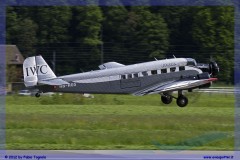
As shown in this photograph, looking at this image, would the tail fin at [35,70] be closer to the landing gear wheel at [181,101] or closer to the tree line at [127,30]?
the tree line at [127,30]

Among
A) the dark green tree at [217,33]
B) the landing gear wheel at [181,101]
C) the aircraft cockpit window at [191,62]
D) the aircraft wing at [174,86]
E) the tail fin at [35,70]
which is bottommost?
the landing gear wheel at [181,101]

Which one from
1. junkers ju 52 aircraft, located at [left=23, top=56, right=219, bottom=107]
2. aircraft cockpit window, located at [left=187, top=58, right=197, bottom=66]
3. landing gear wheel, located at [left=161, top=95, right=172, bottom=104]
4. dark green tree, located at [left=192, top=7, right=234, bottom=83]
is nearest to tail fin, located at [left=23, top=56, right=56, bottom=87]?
junkers ju 52 aircraft, located at [left=23, top=56, right=219, bottom=107]

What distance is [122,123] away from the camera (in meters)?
15.0

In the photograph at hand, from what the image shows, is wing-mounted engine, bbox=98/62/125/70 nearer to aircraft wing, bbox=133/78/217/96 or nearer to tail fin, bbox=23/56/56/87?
aircraft wing, bbox=133/78/217/96

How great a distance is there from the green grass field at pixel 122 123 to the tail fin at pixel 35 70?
953mm

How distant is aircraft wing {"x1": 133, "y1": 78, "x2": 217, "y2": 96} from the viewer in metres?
15.0

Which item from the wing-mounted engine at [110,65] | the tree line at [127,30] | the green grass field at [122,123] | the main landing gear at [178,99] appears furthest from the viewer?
the main landing gear at [178,99]

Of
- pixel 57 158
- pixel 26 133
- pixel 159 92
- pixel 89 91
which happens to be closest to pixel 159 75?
pixel 159 92

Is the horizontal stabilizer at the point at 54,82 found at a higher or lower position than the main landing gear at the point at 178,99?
higher

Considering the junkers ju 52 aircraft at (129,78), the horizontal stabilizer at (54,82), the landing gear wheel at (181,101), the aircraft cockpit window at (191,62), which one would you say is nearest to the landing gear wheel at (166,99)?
the junkers ju 52 aircraft at (129,78)

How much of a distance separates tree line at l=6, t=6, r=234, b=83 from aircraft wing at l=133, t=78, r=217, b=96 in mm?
2153

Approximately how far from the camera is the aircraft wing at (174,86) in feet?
49.1

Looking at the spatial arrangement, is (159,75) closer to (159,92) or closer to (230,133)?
(159,92)

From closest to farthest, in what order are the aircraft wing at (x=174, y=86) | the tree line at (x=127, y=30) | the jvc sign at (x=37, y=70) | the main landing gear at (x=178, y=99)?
the tree line at (x=127, y=30) < the main landing gear at (x=178, y=99) < the jvc sign at (x=37, y=70) < the aircraft wing at (x=174, y=86)
